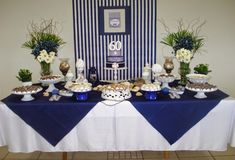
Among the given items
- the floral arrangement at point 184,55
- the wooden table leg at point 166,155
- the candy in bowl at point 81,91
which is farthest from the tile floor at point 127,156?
the floral arrangement at point 184,55

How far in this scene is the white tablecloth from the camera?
7.18 feet

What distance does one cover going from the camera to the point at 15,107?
2.16 metres

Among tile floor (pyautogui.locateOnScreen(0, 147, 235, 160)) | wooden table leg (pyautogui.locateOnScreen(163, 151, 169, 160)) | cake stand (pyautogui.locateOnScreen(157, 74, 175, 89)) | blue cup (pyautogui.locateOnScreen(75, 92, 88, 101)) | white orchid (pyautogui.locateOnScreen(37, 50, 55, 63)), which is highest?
white orchid (pyautogui.locateOnScreen(37, 50, 55, 63))

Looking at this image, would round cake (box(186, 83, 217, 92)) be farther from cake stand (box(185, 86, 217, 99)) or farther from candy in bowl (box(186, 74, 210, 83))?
candy in bowl (box(186, 74, 210, 83))

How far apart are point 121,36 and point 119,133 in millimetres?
2323

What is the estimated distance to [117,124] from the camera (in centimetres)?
221

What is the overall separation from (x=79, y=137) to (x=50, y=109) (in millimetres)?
353

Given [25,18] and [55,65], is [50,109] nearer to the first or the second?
[55,65]

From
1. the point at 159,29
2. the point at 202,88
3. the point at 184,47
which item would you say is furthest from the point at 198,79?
the point at 159,29

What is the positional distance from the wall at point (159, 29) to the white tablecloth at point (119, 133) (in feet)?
6.98

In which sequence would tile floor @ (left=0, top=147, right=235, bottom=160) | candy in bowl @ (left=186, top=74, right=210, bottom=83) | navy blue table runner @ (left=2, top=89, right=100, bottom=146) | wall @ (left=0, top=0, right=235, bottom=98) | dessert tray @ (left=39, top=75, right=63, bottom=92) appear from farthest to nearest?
wall @ (left=0, top=0, right=235, bottom=98), tile floor @ (left=0, top=147, right=235, bottom=160), dessert tray @ (left=39, top=75, right=63, bottom=92), candy in bowl @ (left=186, top=74, right=210, bottom=83), navy blue table runner @ (left=2, top=89, right=100, bottom=146)

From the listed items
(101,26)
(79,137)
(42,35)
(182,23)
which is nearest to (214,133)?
(79,137)

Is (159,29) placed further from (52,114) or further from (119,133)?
(52,114)

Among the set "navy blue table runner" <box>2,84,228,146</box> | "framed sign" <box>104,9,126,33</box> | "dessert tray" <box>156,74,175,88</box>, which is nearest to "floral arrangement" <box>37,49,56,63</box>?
"navy blue table runner" <box>2,84,228,146</box>
